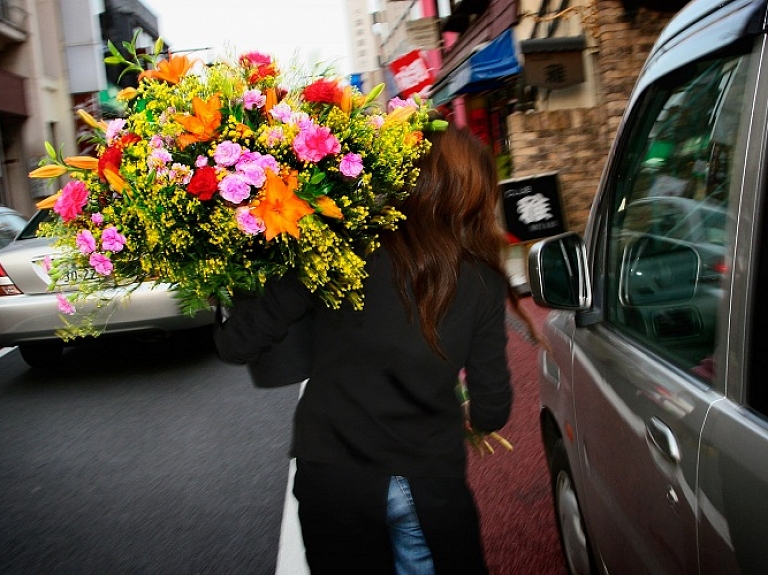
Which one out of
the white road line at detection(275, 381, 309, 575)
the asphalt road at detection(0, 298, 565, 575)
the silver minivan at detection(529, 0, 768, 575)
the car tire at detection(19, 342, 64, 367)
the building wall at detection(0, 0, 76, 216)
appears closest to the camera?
the silver minivan at detection(529, 0, 768, 575)

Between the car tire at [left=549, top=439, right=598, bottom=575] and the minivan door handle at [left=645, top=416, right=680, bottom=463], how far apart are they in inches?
36.3

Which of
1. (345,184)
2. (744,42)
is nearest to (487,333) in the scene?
(345,184)

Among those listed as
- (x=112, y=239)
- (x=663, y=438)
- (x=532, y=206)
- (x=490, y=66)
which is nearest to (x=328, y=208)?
(x=112, y=239)

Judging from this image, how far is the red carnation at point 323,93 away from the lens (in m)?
1.69

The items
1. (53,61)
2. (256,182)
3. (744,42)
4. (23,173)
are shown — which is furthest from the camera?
(53,61)

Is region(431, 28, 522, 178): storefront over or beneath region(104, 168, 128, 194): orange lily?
over

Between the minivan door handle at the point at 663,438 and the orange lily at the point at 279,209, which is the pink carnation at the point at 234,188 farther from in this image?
the minivan door handle at the point at 663,438

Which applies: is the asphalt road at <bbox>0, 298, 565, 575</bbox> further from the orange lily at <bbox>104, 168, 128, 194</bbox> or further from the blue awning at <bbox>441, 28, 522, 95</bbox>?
the blue awning at <bbox>441, 28, 522, 95</bbox>

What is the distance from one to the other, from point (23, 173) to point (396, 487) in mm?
23726

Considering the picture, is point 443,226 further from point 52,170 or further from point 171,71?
point 52,170

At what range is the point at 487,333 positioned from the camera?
1812mm

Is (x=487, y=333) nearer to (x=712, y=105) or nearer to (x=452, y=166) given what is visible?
(x=452, y=166)

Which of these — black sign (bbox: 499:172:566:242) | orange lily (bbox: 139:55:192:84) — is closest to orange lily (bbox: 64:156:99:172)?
orange lily (bbox: 139:55:192:84)

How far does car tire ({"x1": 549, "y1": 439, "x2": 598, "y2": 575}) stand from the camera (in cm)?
251
